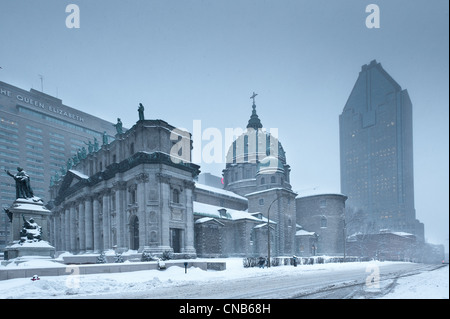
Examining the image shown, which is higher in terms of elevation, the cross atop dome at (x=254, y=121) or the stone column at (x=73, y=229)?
the cross atop dome at (x=254, y=121)

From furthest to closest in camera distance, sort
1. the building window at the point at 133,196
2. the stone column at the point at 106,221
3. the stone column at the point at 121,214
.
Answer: the stone column at the point at 106,221, the stone column at the point at 121,214, the building window at the point at 133,196

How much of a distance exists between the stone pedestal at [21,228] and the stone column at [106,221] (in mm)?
18987

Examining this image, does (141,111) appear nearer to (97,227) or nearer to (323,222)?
(97,227)

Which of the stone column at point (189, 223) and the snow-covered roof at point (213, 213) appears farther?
the snow-covered roof at point (213, 213)

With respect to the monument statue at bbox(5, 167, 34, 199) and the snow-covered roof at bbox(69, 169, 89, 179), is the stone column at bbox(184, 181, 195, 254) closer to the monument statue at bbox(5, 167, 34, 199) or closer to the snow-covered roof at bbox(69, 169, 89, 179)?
the monument statue at bbox(5, 167, 34, 199)

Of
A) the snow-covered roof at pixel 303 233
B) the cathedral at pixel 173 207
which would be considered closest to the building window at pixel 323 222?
the cathedral at pixel 173 207

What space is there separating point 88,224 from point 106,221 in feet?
21.8

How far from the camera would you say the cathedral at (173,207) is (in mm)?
40875

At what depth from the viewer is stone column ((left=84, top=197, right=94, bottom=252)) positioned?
5159 cm

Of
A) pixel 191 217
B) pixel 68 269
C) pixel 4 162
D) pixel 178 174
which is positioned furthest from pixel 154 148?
pixel 4 162

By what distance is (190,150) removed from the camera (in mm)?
46812

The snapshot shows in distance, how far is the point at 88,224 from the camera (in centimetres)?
5241

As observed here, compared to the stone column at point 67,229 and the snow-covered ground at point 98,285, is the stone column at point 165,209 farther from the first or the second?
the stone column at point 67,229

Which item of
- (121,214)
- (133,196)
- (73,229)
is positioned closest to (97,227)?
(121,214)
